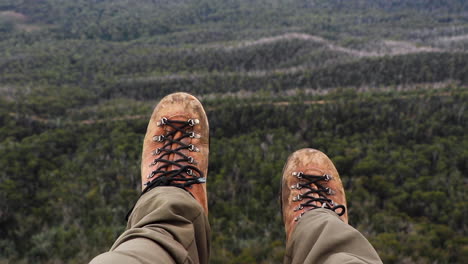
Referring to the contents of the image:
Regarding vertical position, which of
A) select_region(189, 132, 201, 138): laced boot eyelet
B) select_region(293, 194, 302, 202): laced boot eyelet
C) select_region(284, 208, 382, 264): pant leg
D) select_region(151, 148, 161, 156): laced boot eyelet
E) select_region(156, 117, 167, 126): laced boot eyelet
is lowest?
select_region(293, 194, 302, 202): laced boot eyelet

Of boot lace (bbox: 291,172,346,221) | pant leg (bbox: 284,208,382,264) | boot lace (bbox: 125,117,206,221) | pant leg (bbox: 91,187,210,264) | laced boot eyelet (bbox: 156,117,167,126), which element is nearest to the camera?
pant leg (bbox: 91,187,210,264)

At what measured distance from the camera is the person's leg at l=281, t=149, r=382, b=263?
1349 millimetres

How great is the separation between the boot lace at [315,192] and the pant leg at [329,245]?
477 mm

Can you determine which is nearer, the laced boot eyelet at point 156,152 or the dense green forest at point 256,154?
the laced boot eyelet at point 156,152

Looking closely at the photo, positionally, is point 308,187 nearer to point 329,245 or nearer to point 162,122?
point 329,245

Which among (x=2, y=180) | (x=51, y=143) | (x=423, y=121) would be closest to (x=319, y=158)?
(x=423, y=121)

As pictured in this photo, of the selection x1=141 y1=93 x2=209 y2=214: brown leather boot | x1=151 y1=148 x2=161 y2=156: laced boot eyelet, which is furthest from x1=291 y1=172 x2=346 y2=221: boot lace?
x1=151 y1=148 x2=161 y2=156: laced boot eyelet

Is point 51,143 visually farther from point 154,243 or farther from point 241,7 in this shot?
point 241,7

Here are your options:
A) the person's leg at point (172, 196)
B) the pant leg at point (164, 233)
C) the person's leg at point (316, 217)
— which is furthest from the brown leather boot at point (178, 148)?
the person's leg at point (316, 217)

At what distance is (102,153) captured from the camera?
13.5 feet

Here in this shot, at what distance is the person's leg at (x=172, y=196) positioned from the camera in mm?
1261

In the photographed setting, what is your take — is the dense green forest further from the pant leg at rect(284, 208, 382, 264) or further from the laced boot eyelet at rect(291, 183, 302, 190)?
the pant leg at rect(284, 208, 382, 264)

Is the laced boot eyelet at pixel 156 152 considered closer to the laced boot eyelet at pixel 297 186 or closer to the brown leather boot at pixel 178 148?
the brown leather boot at pixel 178 148

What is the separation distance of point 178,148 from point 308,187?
1.10 m
